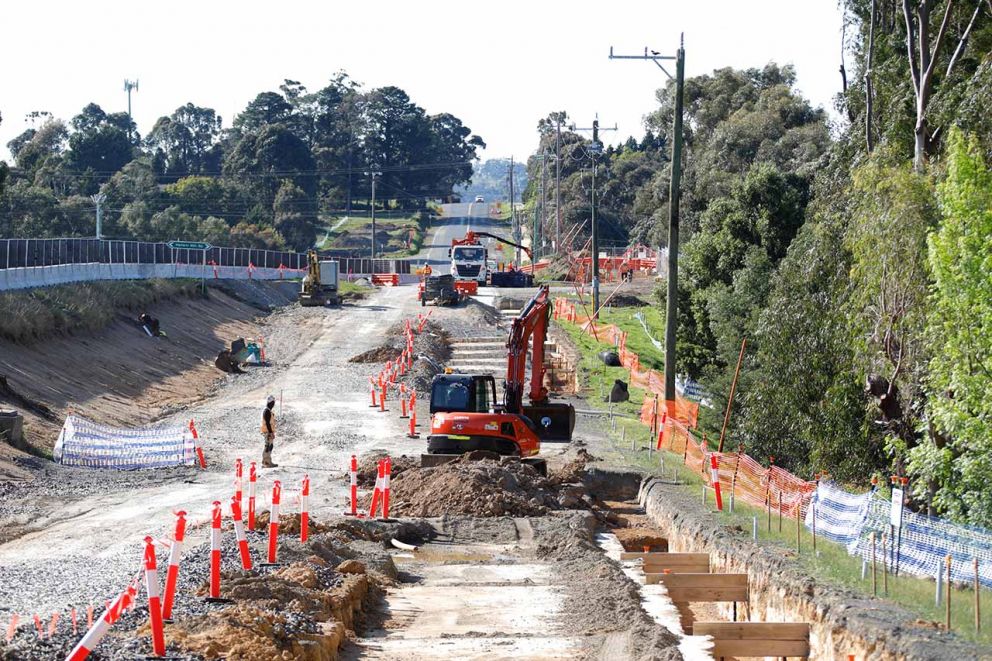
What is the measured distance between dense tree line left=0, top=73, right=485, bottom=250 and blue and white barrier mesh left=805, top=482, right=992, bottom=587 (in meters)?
68.5

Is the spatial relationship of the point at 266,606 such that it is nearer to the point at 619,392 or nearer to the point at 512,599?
the point at 512,599

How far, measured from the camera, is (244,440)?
34219 mm

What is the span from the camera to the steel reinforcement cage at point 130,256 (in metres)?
45.1

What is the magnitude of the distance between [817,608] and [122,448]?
1883 cm

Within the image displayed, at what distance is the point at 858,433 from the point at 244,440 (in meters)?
15.8

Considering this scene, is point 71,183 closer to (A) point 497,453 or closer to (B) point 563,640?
(A) point 497,453

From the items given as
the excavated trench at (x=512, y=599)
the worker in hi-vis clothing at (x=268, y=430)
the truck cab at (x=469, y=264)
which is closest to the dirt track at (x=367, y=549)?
the excavated trench at (x=512, y=599)

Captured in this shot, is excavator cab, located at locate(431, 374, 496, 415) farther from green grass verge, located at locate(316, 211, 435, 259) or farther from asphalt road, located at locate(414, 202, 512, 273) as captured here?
green grass verge, located at locate(316, 211, 435, 259)

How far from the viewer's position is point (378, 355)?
5175 cm

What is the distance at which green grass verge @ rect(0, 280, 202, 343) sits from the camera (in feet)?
132

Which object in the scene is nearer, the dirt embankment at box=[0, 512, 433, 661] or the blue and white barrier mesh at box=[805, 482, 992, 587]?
the dirt embankment at box=[0, 512, 433, 661]

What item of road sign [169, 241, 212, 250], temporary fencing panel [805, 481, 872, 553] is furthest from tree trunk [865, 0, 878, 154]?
road sign [169, 241, 212, 250]

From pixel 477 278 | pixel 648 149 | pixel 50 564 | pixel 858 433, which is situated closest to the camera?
pixel 50 564

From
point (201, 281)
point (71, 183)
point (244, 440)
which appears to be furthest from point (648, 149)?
point (244, 440)
